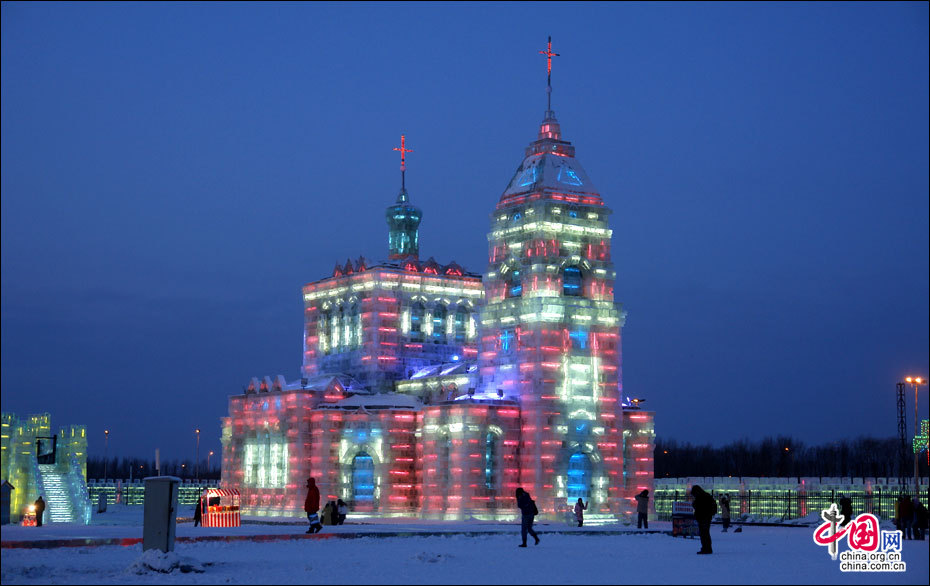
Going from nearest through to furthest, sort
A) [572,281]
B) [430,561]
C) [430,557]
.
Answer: [430,561] < [430,557] < [572,281]

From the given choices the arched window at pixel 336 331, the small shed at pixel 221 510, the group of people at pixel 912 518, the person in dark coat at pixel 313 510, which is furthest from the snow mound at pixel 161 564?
the arched window at pixel 336 331

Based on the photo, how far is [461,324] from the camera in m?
78.1

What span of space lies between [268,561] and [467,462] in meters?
30.6

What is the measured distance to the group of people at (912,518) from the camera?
4544cm

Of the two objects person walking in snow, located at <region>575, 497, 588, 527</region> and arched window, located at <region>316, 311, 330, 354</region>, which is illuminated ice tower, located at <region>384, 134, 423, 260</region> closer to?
arched window, located at <region>316, 311, 330, 354</region>

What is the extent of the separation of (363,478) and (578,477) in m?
10.9

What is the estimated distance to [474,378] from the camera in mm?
68938

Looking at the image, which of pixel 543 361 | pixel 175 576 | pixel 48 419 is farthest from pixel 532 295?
pixel 175 576

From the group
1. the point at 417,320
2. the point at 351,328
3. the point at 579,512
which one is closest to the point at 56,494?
the point at 579,512

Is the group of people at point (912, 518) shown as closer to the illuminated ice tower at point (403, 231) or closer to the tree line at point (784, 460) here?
the illuminated ice tower at point (403, 231)

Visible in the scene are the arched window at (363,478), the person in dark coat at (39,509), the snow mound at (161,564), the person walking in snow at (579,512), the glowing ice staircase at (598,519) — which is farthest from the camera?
the arched window at (363,478)

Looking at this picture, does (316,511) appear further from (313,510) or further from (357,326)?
(357,326)

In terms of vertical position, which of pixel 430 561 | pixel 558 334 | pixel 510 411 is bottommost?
pixel 430 561

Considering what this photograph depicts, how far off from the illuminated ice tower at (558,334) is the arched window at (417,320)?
848 centimetres
